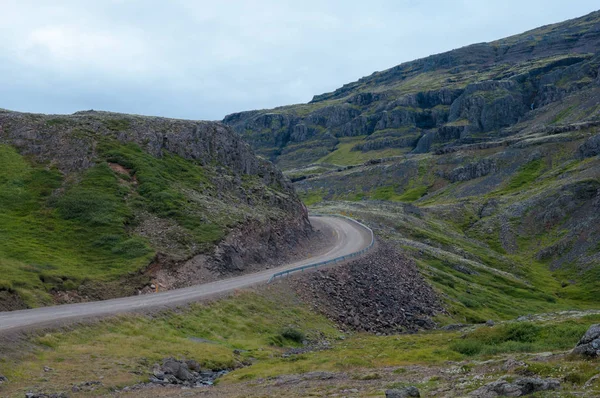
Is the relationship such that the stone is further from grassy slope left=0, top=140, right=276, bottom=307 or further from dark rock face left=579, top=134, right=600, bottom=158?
dark rock face left=579, top=134, right=600, bottom=158

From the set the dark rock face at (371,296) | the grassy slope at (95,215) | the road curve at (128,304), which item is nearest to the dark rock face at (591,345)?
the road curve at (128,304)

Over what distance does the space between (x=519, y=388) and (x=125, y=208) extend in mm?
52612

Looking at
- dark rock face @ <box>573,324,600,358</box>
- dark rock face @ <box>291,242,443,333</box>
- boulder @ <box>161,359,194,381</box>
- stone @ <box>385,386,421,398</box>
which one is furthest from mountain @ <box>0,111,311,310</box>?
dark rock face @ <box>573,324,600,358</box>

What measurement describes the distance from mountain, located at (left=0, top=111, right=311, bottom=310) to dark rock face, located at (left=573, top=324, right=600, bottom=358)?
37.6 meters

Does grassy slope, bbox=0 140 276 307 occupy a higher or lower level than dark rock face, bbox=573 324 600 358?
higher

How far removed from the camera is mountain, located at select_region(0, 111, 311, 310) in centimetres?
4819

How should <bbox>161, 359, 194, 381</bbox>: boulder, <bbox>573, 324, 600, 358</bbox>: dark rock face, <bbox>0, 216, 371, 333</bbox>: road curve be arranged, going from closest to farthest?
<bbox>573, 324, 600, 358</bbox>: dark rock face < <bbox>161, 359, 194, 381</bbox>: boulder < <bbox>0, 216, 371, 333</bbox>: road curve

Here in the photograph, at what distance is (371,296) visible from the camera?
61.7 metres

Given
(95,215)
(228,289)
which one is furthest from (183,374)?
(95,215)

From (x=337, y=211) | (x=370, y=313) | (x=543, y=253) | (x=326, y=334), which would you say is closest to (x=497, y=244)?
(x=543, y=253)

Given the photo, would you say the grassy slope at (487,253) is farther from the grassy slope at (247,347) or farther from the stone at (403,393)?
the stone at (403,393)

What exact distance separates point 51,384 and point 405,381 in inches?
694

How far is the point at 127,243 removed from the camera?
180 ft

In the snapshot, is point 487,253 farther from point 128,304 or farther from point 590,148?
point 128,304
